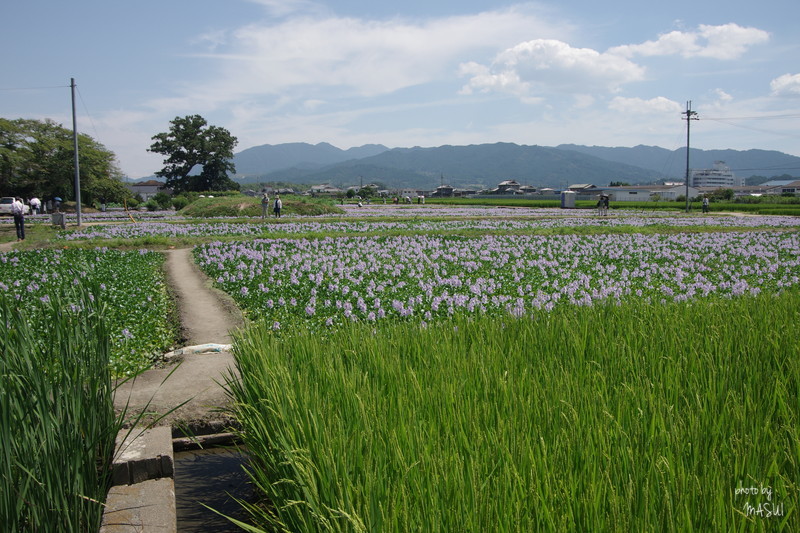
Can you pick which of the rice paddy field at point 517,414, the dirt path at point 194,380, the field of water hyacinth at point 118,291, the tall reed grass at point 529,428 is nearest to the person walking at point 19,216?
the field of water hyacinth at point 118,291

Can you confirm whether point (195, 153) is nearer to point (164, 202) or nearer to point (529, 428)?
point (164, 202)

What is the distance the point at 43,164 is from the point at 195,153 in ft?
65.8

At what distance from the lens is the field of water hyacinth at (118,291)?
5551mm

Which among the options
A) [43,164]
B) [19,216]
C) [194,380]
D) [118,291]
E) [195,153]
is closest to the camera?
[194,380]

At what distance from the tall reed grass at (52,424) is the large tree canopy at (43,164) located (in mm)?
57737

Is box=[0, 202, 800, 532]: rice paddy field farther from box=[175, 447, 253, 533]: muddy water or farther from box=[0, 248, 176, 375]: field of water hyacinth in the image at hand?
box=[175, 447, 253, 533]: muddy water

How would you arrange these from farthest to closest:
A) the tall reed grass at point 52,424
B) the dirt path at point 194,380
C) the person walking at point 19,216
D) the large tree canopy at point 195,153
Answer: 1. the large tree canopy at point 195,153
2. the person walking at point 19,216
3. the dirt path at point 194,380
4. the tall reed grass at point 52,424

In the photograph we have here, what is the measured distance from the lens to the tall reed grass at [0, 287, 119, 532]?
2811mm

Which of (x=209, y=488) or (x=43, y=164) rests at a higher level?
(x=43, y=164)

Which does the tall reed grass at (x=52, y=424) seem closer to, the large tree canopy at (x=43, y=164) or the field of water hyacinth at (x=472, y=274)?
the field of water hyacinth at (x=472, y=274)

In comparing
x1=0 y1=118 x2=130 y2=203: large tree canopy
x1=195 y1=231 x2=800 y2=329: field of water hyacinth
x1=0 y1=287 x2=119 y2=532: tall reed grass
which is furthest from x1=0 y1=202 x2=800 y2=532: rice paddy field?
x1=0 y1=118 x2=130 y2=203: large tree canopy

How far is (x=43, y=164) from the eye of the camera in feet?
188

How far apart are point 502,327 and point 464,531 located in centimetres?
350

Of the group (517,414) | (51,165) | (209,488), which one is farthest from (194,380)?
(51,165)
